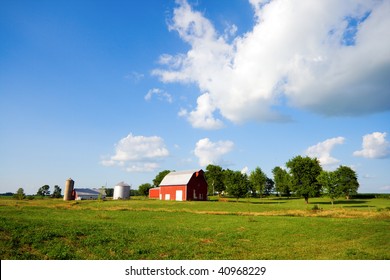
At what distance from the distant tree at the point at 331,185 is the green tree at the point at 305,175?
343 cm

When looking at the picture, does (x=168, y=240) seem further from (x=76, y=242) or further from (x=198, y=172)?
(x=198, y=172)

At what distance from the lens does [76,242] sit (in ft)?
52.6

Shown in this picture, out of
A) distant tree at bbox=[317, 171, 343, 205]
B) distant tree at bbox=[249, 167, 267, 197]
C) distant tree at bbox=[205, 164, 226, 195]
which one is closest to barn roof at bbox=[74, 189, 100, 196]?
distant tree at bbox=[205, 164, 226, 195]

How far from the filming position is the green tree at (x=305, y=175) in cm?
7094

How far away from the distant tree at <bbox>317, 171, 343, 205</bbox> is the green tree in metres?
3.43

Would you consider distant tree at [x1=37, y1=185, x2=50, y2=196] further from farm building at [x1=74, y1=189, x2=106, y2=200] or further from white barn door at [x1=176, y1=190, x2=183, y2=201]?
white barn door at [x1=176, y1=190, x2=183, y2=201]

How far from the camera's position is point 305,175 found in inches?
2864

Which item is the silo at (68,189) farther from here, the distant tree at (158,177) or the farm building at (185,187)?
the distant tree at (158,177)

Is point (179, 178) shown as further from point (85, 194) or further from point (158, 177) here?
point (158, 177)

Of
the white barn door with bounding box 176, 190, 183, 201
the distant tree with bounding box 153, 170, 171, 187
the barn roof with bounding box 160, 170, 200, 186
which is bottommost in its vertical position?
the white barn door with bounding box 176, 190, 183, 201

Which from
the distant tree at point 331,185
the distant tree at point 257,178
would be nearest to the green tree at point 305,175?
the distant tree at point 331,185

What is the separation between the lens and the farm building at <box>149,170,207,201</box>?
73.9 m
